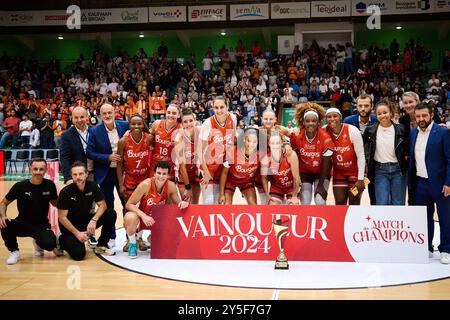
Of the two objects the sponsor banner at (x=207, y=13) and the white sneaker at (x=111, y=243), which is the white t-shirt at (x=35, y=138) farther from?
the white sneaker at (x=111, y=243)

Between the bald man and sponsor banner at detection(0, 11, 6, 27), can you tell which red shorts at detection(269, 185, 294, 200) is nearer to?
the bald man

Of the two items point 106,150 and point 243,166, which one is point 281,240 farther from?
point 106,150

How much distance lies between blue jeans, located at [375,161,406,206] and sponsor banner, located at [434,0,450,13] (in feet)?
57.7

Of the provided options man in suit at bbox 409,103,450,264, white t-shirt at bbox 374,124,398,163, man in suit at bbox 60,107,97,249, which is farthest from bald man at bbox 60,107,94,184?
man in suit at bbox 409,103,450,264

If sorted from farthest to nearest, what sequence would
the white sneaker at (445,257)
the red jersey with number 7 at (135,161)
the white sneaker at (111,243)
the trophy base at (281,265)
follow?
the white sneaker at (111,243) < the red jersey with number 7 at (135,161) < the white sneaker at (445,257) < the trophy base at (281,265)

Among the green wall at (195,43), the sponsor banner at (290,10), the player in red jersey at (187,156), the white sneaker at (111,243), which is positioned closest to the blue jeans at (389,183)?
the player in red jersey at (187,156)

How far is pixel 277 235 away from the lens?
17.0 ft

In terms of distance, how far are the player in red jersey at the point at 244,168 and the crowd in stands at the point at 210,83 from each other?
9694 mm

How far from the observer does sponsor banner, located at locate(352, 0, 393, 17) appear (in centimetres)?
2102

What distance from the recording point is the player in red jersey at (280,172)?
18.9 ft
